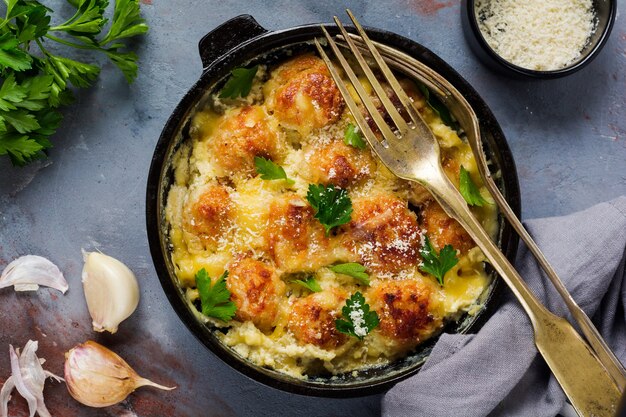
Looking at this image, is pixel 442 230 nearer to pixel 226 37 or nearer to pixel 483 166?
pixel 483 166

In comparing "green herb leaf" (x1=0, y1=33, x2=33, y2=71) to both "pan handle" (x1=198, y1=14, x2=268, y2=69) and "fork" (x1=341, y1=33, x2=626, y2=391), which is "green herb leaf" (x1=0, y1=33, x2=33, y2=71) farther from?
"fork" (x1=341, y1=33, x2=626, y2=391)

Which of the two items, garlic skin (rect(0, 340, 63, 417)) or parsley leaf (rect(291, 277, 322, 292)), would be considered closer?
parsley leaf (rect(291, 277, 322, 292))

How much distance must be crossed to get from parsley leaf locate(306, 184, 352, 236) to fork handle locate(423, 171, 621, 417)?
0.26 m

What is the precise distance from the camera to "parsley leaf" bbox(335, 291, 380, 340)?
2262 mm

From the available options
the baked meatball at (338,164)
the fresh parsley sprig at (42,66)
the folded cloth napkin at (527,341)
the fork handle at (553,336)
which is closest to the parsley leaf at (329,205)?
the baked meatball at (338,164)

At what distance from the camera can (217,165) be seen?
2342mm

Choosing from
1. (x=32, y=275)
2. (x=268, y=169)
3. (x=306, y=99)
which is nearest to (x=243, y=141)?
(x=268, y=169)

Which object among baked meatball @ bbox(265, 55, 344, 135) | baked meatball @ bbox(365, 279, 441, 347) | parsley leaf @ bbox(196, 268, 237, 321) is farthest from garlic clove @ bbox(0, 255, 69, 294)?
baked meatball @ bbox(365, 279, 441, 347)

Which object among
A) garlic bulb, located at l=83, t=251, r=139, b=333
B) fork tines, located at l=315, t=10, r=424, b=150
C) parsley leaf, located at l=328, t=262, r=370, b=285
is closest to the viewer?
fork tines, located at l=315, t=10, r=424, b=150

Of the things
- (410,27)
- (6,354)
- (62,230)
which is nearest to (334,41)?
(410,27)

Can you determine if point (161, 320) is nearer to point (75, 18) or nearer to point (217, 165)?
point (217, 165)

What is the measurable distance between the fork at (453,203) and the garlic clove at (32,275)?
4.15ft

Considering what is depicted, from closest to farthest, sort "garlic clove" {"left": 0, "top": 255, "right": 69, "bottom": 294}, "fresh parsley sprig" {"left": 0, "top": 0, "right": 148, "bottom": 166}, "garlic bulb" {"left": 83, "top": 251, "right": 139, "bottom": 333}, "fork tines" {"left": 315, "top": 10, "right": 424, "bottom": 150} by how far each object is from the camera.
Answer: "fork tines" {"left": 315, "top": 10, "right": 424, "bottom": 150} < "fresh parsley sprig" {"left": 0, "top": 0, "right": 148, "bottom": 166} < "garlic bulb" {"left": 83, "top": 251, "right": 139, "bottom": 333} < "garlic clove" {"left": 0, "top": 255, "right": 69, "bottom": 294}

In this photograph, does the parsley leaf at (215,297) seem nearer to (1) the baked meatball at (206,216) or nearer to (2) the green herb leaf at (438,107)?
(1) the baked meatball at (206,216)
